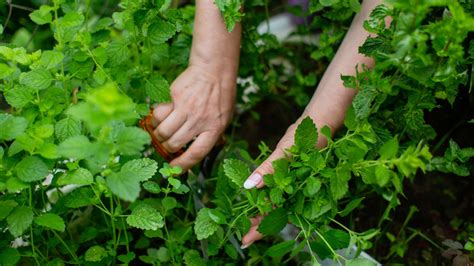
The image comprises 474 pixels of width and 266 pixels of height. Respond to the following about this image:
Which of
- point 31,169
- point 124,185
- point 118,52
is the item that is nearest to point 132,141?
point 124,185

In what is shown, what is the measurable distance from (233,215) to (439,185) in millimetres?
545

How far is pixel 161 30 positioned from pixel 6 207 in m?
0.34

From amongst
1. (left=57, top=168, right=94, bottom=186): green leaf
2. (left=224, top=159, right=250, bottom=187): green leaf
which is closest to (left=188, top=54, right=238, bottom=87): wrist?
(left=224, top=159, right=250, bottom=187): green leaf

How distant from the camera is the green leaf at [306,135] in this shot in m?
0.75

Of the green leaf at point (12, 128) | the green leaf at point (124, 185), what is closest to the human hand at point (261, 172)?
the green leaf at point (124, 185)

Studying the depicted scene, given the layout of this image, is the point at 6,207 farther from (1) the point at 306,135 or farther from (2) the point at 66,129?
(1) the point at 306,135

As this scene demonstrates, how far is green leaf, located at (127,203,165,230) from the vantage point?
2.48ft

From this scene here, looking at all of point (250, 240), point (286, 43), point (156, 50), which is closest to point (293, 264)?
point (250, 240)

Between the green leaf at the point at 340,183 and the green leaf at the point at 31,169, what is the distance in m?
0.38

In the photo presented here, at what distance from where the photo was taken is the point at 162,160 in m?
0.98

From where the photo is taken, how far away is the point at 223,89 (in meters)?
0.98

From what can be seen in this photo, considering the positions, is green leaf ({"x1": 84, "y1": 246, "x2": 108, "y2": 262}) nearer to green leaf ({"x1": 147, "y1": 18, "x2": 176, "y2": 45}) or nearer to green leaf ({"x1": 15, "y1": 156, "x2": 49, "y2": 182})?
green leaf ({"x1": 15, "y1": 156, "x2": 49, "y2": 182})

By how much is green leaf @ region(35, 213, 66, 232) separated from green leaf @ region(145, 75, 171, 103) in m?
0.24

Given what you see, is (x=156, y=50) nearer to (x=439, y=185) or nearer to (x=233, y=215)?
(x=233, y=215)
